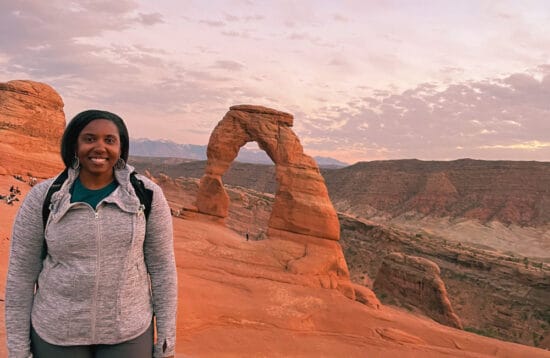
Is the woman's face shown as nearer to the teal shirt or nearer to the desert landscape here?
the teal shirt

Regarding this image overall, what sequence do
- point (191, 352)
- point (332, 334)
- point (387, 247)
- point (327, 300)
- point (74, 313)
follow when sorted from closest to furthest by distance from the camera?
point (74, 313) < point (191, 352) < point (332, 334) < point (327, 300) < point (387, 247)

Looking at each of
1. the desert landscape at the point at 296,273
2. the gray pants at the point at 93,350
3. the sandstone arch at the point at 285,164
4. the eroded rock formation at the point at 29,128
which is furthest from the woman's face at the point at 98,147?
the eroded rock formation at the point at 29,128

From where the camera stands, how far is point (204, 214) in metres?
21.7

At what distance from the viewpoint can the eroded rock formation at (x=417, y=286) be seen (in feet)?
55.4

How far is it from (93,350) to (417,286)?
1827cm

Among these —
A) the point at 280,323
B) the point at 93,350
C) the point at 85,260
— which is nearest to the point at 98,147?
the point at 85,260

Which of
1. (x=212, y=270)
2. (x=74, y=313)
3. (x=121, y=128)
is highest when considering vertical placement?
(x=121, y=128)

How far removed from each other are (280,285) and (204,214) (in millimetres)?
10270

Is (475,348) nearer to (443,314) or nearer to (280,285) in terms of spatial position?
(280,285)

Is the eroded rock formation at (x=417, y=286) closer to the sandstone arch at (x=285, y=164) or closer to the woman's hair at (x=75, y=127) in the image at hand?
the sandstone arch at (x=285, y=164)

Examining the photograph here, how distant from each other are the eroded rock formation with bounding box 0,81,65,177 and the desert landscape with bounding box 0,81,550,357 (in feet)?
0.18

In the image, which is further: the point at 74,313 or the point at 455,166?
the point at 455,166

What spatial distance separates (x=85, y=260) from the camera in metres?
2.07

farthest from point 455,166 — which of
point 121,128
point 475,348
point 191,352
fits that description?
point 121,128
